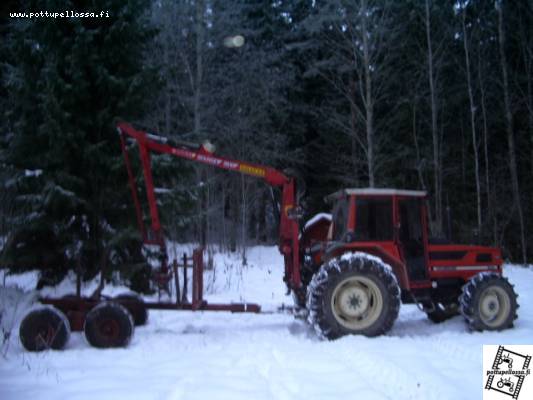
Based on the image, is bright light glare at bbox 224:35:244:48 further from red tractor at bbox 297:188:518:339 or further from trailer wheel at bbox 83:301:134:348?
trailer wheel at bbox 83:301:134:348

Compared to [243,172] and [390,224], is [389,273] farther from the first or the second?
[243,172]

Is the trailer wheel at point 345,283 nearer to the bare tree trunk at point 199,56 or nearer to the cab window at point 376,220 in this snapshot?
the cab window at point 376,220

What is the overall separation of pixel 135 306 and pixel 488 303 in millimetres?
5458

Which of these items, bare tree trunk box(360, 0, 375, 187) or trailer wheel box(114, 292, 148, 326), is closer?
trailer wheel box(114, 292, 148, 326)

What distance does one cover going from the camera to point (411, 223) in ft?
26.9

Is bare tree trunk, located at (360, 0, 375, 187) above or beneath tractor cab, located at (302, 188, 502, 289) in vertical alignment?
above

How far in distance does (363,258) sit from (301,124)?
17797mm

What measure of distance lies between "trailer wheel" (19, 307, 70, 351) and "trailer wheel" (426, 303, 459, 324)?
564cm

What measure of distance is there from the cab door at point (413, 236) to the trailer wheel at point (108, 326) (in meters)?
4.30

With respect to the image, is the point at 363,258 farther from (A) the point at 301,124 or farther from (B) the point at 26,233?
(A) the point at 301,124

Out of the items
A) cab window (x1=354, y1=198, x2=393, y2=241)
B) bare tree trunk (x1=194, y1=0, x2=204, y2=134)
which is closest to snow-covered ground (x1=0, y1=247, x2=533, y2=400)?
cab window (x1=354, y1=198, x2=393, y2=241)

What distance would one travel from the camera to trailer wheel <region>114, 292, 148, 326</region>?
26.3 feet

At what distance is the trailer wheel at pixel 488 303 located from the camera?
7.74 meters

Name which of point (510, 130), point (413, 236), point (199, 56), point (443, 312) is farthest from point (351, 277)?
point (510, 130)
